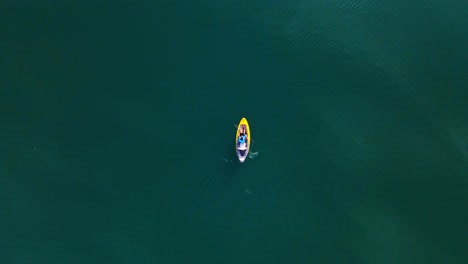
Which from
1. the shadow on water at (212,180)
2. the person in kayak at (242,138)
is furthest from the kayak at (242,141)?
the shadow on water at (212,180)

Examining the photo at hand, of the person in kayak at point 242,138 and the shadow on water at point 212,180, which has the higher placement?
the person in kayak at point 242,138

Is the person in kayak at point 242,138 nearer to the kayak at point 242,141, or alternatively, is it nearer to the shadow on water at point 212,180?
the kayak at point 242,141

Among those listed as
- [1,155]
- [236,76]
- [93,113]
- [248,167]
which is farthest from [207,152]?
[1,155]

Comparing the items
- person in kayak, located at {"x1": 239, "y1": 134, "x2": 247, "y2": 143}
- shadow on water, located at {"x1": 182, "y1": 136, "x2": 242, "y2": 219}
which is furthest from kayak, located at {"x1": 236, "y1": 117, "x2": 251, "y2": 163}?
shadow on water, located at {"x1": 182, "y1": 136, "x2": 242, "y2": 219}

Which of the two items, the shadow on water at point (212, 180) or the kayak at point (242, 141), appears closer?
the shadow on water at point (212, 180)

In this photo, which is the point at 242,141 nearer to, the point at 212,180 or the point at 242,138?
the point at 242,138

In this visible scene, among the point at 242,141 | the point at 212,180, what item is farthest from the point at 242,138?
the point at 212,180
